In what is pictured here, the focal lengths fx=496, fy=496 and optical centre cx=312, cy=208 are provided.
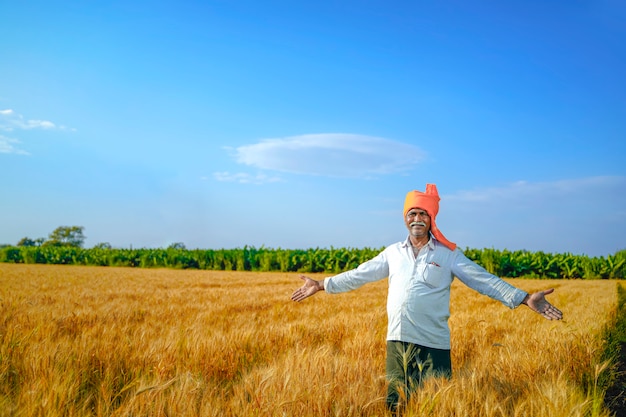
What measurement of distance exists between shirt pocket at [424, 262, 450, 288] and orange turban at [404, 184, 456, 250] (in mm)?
199

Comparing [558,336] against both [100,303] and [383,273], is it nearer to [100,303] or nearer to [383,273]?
[383,273]

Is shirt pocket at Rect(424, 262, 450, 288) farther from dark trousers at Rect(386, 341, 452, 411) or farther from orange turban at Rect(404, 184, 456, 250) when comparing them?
dark trousers at Rect(386, 341, 452, 411)

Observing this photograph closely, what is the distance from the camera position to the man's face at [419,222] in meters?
3.70

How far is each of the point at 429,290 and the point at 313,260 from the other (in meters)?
28.2

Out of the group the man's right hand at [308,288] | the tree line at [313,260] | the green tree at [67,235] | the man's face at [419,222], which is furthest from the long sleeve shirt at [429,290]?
the green tree at [67,235]

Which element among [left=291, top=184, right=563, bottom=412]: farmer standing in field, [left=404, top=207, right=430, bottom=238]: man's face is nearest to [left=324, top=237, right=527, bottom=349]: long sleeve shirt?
[left=291, top=184, right=563, bottom=412]: farmer standing in field

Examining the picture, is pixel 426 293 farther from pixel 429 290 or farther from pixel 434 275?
pixel 434 275

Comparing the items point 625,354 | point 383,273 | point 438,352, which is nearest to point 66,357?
point 383,273

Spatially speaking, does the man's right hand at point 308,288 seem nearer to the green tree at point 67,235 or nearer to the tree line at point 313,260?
the tree line at point 313,260

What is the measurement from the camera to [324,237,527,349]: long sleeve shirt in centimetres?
359

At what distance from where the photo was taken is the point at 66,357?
3.77 meters

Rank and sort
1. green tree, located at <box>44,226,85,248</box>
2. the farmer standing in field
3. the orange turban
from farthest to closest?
green tree, located at <box>44,226,85,248</box>, the orange turban, the farmer standing in field

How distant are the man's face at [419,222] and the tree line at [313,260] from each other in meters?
26.1

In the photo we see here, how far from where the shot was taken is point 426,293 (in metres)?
3.62
